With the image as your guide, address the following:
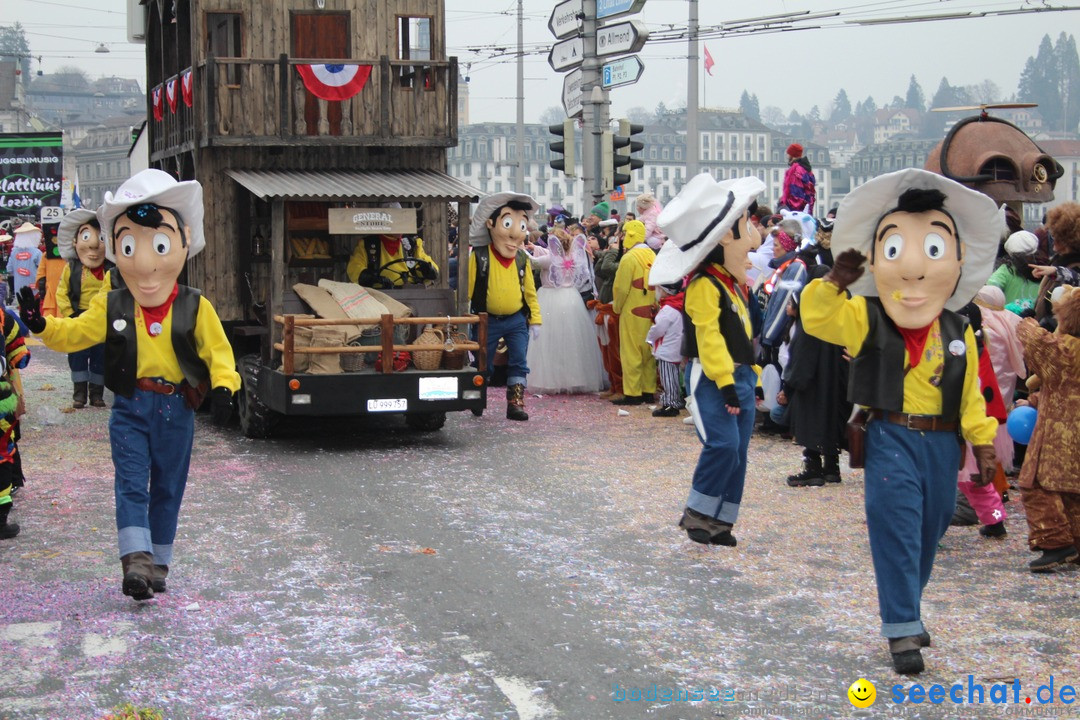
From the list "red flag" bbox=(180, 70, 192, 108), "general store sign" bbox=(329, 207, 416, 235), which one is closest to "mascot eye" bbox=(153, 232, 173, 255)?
"general store sign" bbox=(329, 207, 416, 235)

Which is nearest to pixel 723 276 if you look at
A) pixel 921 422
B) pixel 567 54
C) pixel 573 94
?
pixel 921 422

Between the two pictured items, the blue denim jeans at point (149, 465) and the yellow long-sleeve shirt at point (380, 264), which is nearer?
the blue denim jeans at point (149, 465)

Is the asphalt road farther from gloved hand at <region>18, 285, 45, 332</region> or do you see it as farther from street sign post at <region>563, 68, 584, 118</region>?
street sign post at <region>563, 68, 584, 118</region>

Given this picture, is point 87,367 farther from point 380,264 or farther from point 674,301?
point 674,301

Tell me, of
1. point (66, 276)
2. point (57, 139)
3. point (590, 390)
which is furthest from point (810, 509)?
point (57, 139)

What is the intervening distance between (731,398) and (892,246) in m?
1.72

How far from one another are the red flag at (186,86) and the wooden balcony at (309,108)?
4.9 inches

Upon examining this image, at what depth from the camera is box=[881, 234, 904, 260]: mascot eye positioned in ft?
20.6

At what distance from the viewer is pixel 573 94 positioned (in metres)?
18.3

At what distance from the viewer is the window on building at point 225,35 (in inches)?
542

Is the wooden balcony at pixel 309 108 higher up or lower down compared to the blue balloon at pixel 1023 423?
higher up

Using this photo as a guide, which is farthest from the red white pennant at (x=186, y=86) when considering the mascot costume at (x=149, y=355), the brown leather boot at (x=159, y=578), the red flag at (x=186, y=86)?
the brown leather boot at (x=159, y=578)

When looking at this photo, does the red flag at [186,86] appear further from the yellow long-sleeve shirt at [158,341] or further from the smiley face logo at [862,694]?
the smiley face logo at [862,694]

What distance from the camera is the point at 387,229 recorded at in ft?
42.3
